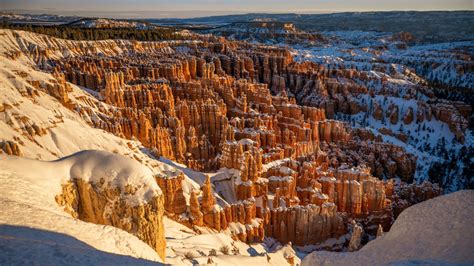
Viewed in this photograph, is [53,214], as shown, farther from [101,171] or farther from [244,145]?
[244,145]

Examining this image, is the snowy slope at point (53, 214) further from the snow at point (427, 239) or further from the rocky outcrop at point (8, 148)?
the rocky outcrop at point (8, 148)

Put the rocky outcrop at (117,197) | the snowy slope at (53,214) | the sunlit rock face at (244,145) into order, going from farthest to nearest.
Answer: the sunlit rock face at (244,145), the rocky outcrop at (117,197), the snowy slope at (53,214)

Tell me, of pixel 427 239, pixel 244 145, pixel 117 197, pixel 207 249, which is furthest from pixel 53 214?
pixel 244 145

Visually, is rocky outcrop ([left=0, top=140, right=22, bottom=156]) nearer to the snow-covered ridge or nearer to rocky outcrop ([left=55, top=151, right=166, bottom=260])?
the snow-covered ridge

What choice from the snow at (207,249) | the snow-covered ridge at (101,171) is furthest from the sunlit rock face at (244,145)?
the snow at (207,249)

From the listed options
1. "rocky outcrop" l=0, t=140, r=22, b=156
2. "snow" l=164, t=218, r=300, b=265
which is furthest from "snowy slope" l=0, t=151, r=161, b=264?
"rocky outcrop" l=0, t=140, r=22, b=156

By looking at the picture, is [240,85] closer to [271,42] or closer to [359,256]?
[359,256]
